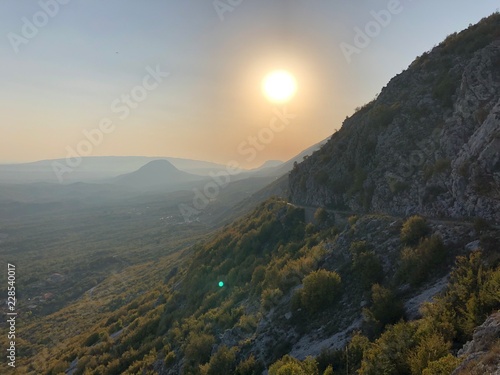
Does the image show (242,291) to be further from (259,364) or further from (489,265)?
(489,265)

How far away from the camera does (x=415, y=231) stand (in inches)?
608

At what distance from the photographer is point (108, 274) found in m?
82.8

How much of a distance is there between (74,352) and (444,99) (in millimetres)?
40293

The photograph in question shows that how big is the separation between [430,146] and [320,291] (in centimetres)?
1376

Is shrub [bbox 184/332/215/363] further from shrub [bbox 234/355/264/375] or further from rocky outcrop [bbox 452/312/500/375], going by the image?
rocky outcrop [bbox 452/312/500/375]

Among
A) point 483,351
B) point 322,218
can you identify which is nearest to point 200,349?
point 322,218

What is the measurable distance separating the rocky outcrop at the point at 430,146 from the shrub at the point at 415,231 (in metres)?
1.94

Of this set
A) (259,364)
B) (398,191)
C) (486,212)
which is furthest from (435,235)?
(259,364)

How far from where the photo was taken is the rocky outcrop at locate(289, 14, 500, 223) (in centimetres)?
1570

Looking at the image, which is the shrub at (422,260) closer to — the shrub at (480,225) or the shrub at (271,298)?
the shrub at (480,225)

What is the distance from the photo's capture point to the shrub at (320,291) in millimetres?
15172

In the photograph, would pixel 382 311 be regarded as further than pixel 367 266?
No

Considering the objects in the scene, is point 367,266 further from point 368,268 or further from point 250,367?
point 250,367

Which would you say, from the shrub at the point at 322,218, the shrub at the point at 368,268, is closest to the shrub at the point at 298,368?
the shrub at the point at 368,268
